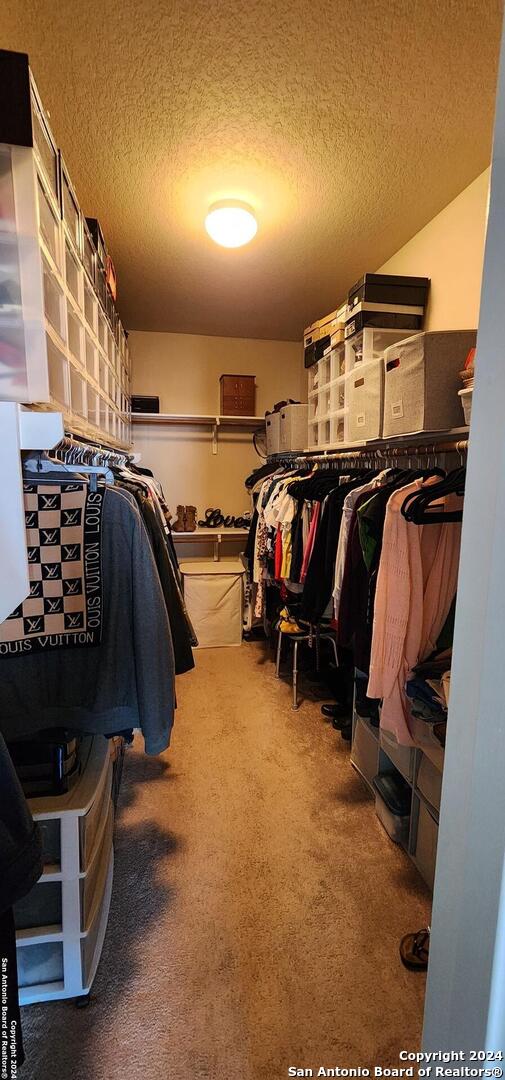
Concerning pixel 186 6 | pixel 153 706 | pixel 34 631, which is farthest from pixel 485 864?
pixel 186 6

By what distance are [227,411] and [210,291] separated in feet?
3.24

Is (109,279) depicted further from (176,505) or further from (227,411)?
(176,505)

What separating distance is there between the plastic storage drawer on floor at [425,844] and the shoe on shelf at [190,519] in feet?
8.71

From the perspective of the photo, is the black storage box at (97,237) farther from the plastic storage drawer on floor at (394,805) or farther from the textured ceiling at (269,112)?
the plastic storage drawer on floor at (394,805)

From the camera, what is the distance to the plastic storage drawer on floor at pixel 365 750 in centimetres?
192

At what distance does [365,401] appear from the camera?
2012 mm

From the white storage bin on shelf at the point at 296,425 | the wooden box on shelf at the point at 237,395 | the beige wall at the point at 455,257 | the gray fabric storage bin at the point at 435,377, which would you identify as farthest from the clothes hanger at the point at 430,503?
the wooden box on shelf at the point at 237,395

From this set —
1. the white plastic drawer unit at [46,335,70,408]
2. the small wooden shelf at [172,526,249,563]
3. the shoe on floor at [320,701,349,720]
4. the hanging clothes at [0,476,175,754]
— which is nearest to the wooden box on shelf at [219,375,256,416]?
the small wooden shelf at [172,526,249,563]

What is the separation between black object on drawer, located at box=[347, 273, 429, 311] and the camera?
213 cm

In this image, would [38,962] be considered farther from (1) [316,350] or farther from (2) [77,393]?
(1) [316,350]

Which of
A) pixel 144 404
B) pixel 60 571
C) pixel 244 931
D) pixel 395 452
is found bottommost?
pixel 244 931

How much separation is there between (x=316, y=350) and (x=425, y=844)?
8.51ft

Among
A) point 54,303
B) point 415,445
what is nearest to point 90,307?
point 54,303

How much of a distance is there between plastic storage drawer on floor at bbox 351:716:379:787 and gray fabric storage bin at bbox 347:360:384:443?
1.30 metres
